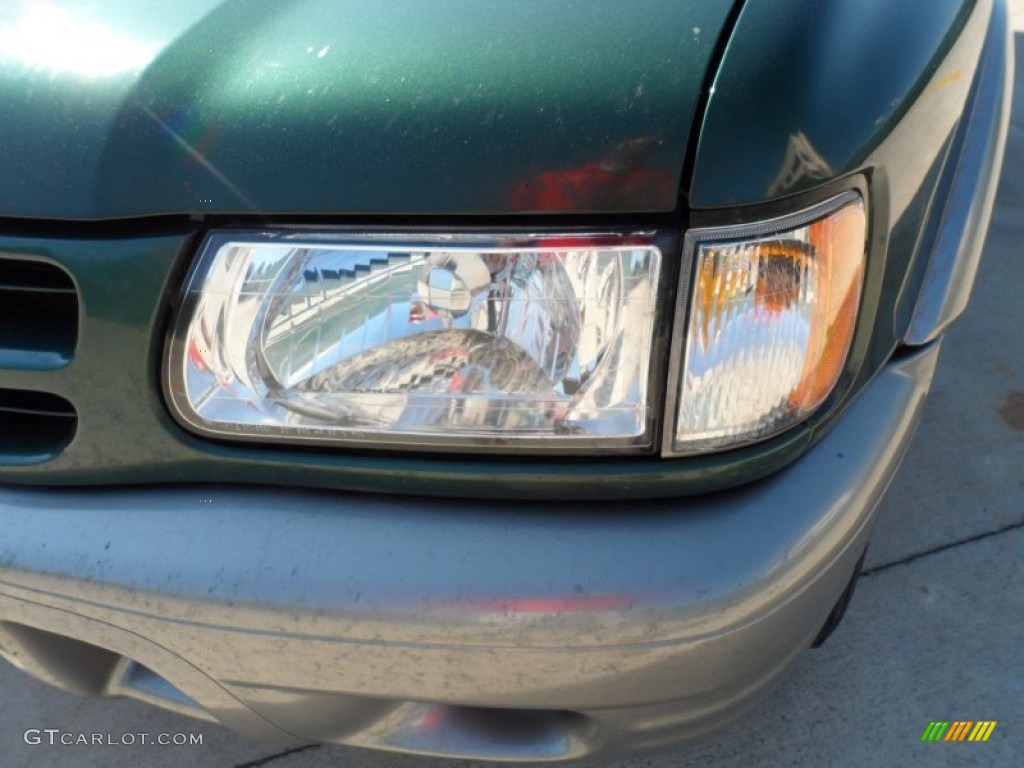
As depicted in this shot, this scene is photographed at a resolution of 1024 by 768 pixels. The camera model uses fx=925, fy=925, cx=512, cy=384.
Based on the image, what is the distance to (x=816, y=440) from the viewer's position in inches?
46.6

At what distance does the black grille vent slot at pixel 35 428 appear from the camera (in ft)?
4.22

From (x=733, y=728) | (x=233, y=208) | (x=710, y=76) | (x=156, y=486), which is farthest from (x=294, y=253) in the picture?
(x=733, y=728)

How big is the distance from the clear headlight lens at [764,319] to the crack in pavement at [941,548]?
129cm

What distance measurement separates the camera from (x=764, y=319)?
107 cm

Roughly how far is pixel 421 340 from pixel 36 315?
1.85ft

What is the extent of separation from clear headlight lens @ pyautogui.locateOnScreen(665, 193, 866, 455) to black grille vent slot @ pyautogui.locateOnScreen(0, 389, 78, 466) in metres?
0.84

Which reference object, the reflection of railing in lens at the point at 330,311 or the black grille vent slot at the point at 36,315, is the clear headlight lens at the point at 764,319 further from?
the black grille vent slot at the point at 36,315

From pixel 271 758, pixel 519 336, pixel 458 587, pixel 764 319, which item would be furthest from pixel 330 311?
pixel 271 758

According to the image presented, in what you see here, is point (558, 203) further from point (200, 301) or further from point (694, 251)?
point (200, 301)

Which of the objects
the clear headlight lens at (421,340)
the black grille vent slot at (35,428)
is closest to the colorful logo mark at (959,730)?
the clear headlight lens at (421,340)

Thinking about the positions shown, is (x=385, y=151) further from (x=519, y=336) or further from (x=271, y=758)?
(x=271, y=758)

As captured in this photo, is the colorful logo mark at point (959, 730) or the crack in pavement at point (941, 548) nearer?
the colorful logo mark at point (959, 730)

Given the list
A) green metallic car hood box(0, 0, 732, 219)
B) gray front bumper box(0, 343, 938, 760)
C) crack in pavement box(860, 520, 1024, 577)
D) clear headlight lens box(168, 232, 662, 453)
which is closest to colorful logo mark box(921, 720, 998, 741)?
crack in pavement box(860, 520, 1024, 577)

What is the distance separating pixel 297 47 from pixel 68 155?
0.99ft
